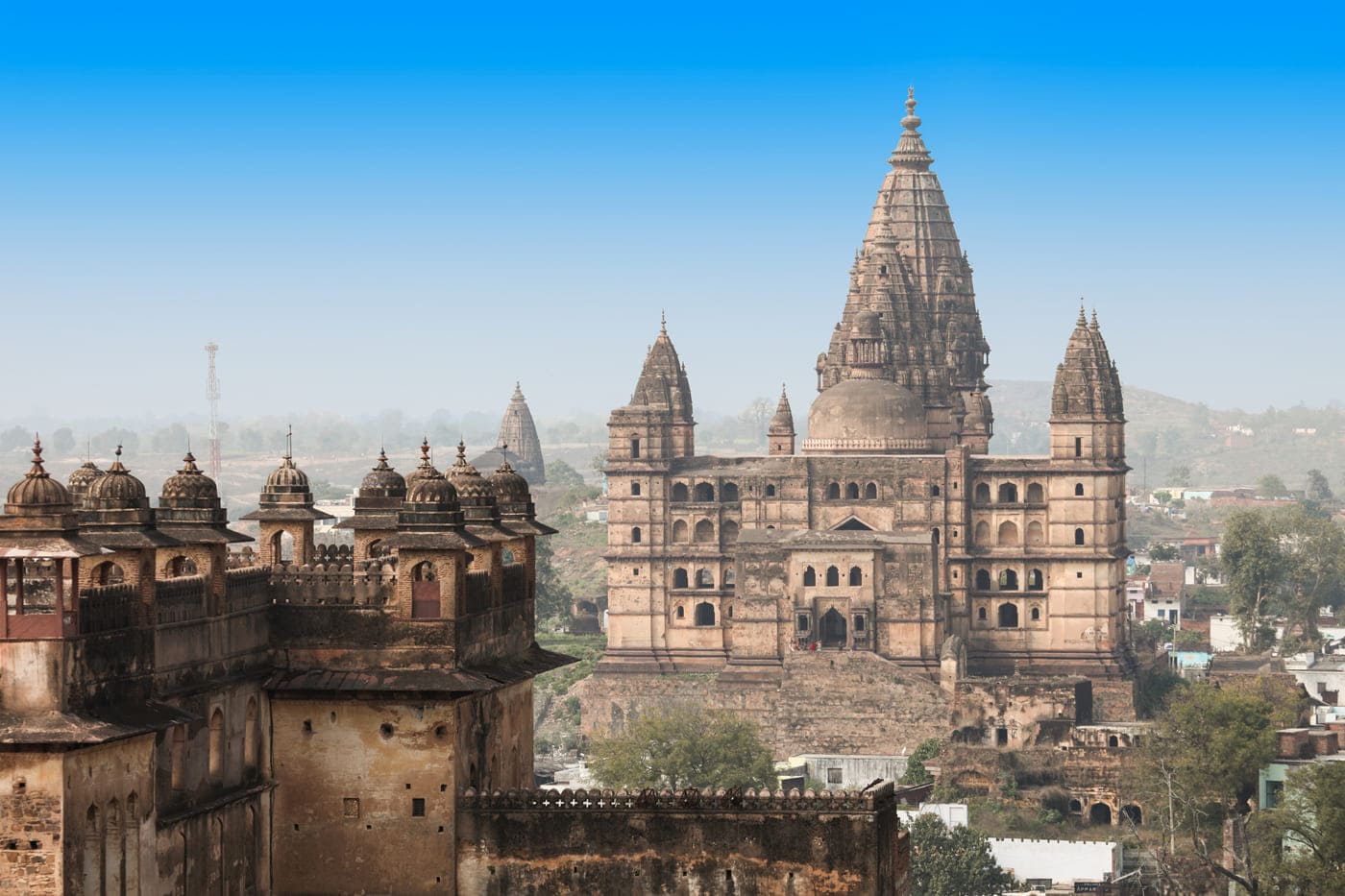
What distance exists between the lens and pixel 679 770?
8006cm

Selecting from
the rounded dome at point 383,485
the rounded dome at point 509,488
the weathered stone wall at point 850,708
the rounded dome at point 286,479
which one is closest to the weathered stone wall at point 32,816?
the rounded dome at point 286,479

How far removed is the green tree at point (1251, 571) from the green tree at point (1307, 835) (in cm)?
4125

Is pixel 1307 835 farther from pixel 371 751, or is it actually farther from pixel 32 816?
pixel 32 816

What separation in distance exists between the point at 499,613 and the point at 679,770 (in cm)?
3696

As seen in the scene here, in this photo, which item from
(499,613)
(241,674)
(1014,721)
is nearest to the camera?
(241,674)

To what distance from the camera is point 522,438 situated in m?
185

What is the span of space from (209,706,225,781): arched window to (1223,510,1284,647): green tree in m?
81.3

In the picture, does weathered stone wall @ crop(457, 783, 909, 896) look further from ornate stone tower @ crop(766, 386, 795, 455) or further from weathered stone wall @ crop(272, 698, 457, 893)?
ornate stone tower @ crop(766, 386, 795, 455)

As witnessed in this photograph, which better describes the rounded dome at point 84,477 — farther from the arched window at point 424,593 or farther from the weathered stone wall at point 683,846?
the weathered stone wall at point 683,846

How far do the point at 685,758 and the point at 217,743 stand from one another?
4220 cm

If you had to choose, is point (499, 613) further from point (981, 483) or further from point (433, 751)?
point (981, 483)

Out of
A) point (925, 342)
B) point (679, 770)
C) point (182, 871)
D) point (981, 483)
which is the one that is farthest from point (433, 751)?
point (925, 342)

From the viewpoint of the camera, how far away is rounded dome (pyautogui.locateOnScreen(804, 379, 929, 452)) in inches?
3750

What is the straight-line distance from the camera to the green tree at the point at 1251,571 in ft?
381
